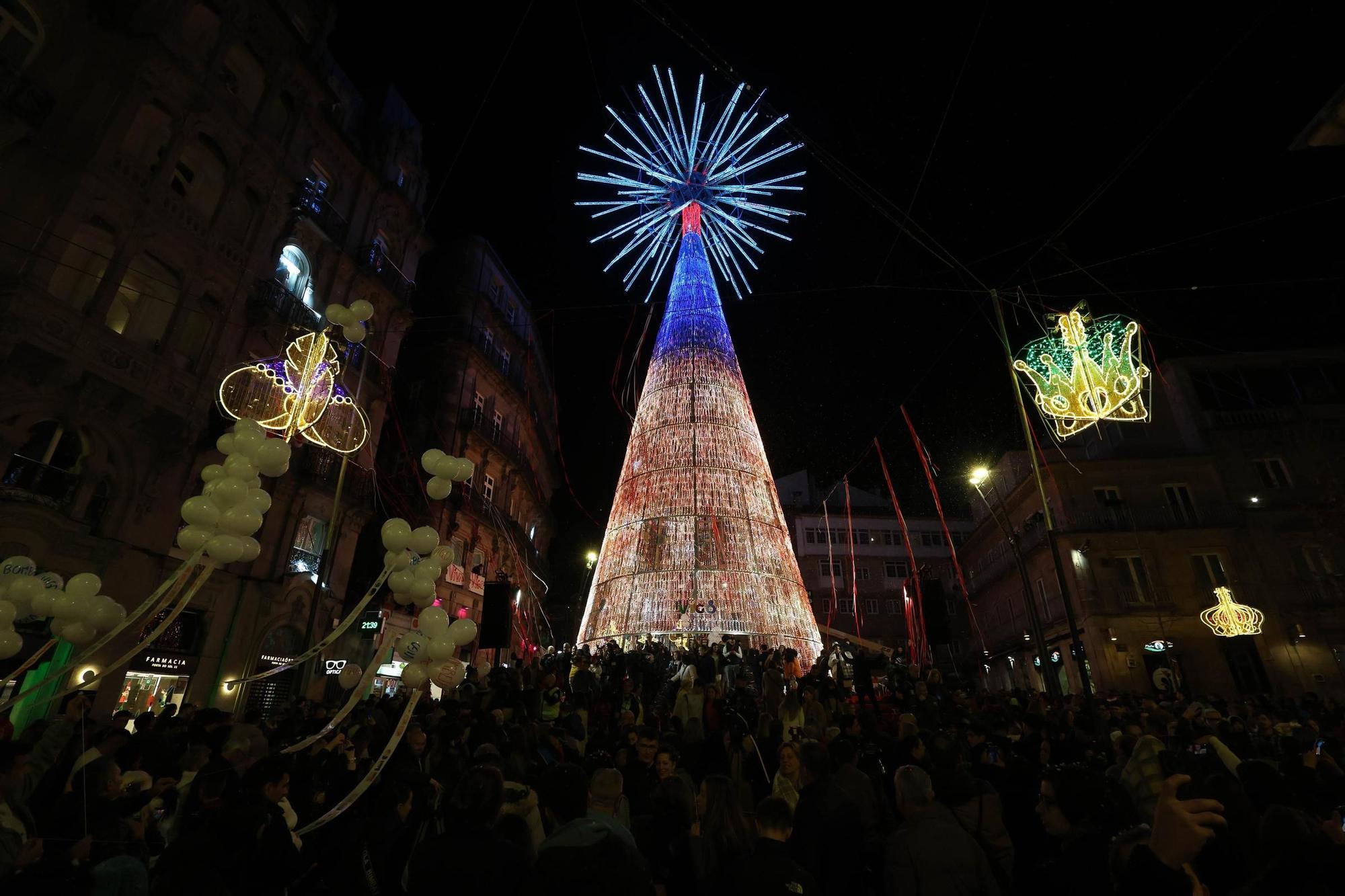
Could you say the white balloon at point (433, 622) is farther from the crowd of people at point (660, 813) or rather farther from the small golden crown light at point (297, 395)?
the small golden crown light at point (297, 395)

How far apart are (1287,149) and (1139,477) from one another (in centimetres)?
2175

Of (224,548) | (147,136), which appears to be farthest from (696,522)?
(147,136)

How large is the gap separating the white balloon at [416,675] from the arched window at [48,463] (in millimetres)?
10488

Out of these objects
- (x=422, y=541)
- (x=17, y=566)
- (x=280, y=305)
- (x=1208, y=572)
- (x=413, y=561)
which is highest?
(x=280, y=305)

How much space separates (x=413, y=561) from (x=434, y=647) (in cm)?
125

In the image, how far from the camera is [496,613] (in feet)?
49.4

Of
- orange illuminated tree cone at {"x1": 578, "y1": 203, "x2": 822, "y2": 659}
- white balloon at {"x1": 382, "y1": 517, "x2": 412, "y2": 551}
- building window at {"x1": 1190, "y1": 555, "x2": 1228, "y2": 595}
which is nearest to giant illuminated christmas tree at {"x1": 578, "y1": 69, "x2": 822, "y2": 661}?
orange illuminated tree cone at {"x1": 578, "y1": 203, "x2": 822, "y2": 659}

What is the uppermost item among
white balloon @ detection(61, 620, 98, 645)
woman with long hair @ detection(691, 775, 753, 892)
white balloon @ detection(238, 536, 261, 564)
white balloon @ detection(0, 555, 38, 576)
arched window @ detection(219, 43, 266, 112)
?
arched window @ detection(219, 43, 266, 112)

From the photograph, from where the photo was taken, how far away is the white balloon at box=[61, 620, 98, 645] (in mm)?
5828

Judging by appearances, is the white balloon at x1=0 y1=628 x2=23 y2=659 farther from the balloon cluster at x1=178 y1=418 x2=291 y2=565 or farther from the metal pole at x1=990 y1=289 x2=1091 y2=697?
the metal pole at x1=990 y1=289 x2=1091 y2=697

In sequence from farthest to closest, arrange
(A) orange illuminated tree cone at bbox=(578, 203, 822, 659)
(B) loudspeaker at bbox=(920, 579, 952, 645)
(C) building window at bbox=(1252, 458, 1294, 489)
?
(C) building window at bbox=(1252, 458, 1294, 489) < (A) orange illuminated tree cone at bbox=(578, 203, 822, 659) < (B) loudspeaker at bbox=(920, 579, 952, 645)

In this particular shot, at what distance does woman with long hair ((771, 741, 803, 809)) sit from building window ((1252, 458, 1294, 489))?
31.8m

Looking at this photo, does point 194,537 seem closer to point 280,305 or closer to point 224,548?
point 224,548

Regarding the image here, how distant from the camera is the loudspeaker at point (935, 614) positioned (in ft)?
53.0
